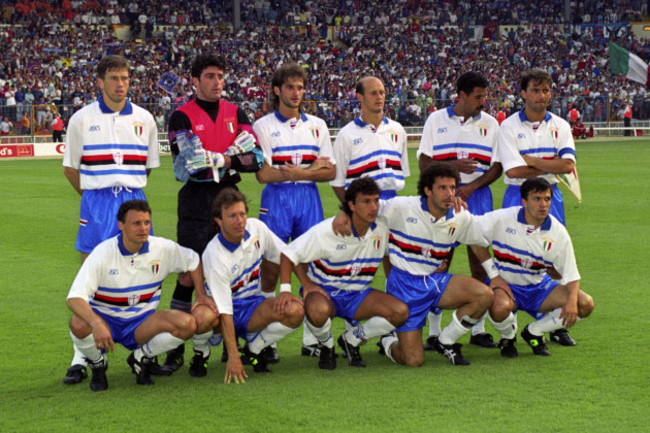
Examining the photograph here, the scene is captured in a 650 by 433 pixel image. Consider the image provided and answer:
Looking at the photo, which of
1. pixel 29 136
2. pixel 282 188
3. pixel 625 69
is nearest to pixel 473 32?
pixel 625 69

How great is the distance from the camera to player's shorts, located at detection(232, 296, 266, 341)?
6.26 metres

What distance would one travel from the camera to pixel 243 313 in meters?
→ 6.27

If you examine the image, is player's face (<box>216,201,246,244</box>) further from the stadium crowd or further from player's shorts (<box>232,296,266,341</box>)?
the stadium crowd

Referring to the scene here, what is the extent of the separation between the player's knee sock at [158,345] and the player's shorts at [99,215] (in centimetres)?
89

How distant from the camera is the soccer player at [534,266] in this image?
646 centimetres

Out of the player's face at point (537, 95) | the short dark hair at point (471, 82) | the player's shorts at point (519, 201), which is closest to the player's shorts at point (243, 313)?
the player's shorts at point (519, 201)

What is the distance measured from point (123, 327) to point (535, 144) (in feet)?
11.7

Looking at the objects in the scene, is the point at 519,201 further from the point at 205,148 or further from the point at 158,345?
the point at 158,345

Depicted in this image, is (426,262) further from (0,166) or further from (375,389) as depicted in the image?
(0,166)

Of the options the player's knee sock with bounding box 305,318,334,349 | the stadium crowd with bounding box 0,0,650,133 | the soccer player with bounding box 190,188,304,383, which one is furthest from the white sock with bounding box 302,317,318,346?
the stadium crowd with bounding box 0,0,650,133

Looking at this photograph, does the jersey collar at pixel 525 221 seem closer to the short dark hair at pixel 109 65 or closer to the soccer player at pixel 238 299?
the soccer player at pixel 238 299

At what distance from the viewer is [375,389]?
5.64 metres

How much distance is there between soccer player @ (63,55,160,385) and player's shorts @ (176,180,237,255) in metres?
0.38

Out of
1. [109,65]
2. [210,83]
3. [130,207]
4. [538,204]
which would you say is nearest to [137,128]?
[109,65]
